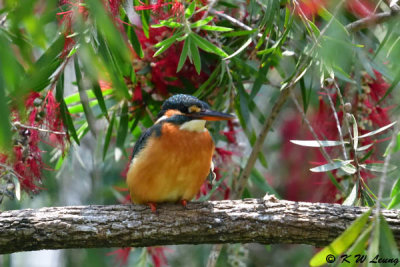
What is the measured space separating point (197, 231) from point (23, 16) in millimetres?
1636

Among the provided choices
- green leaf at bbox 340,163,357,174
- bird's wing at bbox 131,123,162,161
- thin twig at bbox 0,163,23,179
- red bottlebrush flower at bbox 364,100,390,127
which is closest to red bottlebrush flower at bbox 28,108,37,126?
thin twig at bbox 0,163,23,179

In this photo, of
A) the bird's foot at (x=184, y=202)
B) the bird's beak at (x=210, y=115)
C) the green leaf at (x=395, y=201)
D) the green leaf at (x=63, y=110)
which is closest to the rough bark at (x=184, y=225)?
the green leaf at (x=395, y=201)

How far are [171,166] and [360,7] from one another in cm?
137

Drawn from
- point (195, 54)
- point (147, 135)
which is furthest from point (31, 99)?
point (195, 54)

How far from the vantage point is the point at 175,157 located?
3.06 m

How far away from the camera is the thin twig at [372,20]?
2.98 meters

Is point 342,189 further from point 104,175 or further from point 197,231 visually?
point 104,175

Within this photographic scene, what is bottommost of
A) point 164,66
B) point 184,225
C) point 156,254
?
point 156,254

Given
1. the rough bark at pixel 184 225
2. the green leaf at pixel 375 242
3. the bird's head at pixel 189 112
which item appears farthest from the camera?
the bird's head at pixel 189 112

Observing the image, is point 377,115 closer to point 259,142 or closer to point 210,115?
point 259,142

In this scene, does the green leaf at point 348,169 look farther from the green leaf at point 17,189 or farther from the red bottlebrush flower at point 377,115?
the green leaf at point 17,189

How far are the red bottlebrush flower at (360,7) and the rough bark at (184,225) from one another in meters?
1.15

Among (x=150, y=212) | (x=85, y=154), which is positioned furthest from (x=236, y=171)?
(x=85, y=154)

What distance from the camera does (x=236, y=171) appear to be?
12.5ft
